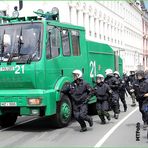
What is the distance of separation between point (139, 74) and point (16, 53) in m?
3.32

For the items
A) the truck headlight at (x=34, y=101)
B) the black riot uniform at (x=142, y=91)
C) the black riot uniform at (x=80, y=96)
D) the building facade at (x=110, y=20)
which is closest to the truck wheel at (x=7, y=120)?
the truck headlight at (x=34, y=101)

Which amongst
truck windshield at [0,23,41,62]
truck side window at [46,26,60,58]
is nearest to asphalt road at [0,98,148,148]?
truck windshield at [0,23,41,62]

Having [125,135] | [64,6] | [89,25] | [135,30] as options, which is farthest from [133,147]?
[135,30]

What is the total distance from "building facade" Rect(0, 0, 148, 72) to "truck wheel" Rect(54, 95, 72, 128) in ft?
23.4

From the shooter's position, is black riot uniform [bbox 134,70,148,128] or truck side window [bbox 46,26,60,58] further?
truck side window [bbox 46,26,60,58]

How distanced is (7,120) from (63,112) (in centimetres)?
204

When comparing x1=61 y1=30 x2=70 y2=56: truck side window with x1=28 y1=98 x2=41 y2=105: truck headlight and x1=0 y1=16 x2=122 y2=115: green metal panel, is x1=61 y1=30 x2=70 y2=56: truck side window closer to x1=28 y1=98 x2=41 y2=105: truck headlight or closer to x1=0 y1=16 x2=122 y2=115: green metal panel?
x1=0 y1=16 x2=122 y2=115: green metal panel

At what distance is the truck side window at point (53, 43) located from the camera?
11.5 metres

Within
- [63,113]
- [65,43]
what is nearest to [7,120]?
[63,113]

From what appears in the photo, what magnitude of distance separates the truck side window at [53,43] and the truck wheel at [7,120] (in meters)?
2.49

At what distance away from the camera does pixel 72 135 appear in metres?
10.8

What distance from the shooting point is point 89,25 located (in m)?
44.4

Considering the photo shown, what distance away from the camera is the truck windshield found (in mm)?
11242

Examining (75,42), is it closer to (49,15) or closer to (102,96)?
(49,15)
